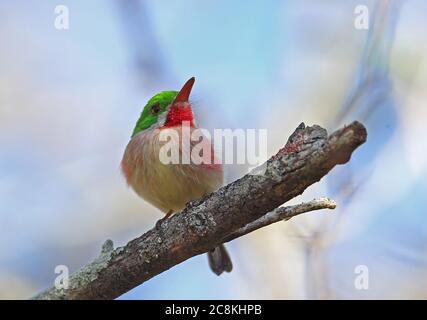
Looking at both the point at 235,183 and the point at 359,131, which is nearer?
the point at 359,131

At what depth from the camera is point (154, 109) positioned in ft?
11.1

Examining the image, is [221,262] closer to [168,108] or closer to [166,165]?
[166,165]

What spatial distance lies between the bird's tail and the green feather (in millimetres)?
884

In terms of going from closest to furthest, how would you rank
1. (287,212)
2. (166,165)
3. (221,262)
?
(287,212)
(166,165)
(221,262)

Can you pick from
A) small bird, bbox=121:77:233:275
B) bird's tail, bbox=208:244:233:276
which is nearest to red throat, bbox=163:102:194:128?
small bird, bbox=121:77:233:275

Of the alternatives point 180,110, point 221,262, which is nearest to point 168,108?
point 180,110

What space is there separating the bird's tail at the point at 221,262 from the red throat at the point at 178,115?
0.82 metres

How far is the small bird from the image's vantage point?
2.98 meters

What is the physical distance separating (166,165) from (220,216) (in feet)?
2.73

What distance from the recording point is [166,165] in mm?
2996

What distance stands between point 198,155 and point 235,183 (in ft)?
2.78

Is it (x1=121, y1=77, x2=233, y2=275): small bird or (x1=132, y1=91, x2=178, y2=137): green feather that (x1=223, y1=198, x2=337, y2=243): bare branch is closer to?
(x1=121, y1=77, x2=233, y2=275): small bird
